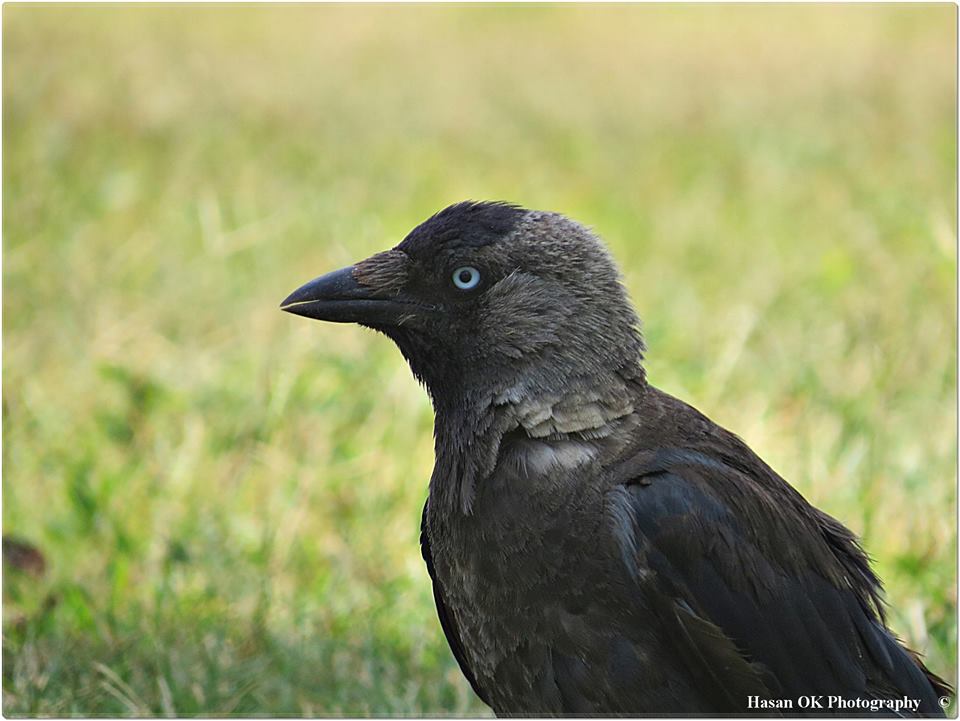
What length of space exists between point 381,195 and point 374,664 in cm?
456

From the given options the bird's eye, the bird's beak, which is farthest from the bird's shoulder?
the bird's beak

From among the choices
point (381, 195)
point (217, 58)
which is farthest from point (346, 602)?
point (217, 58)

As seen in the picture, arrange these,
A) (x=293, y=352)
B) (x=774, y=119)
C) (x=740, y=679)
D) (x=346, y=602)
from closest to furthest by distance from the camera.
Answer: (x=740, y=679) → (x=346, y=602) → (x=293, y=352) → (x=774, y=119)

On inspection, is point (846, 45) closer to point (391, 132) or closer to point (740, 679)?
point (391, 132)

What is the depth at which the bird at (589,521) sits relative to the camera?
3.27 meters

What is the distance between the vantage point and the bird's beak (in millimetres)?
3625

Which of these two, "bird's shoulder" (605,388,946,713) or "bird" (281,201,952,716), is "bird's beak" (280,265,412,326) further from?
"bird's shoulder" (605,388,946,713)

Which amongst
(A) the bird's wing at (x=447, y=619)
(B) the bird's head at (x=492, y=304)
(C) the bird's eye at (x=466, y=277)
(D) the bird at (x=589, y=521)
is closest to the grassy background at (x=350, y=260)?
(A) the bird's wing at (x=447, y=619)

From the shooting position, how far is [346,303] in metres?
3.66

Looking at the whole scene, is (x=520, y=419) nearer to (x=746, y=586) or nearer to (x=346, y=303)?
(x=346, y=303)

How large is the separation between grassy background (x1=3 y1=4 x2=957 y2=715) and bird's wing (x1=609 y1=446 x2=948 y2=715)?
1.11 metres

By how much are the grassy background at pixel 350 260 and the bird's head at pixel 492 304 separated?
126cm

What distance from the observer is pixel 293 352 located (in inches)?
248

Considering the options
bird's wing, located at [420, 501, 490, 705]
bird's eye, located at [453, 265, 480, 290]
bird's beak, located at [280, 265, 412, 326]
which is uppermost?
bird's eye, located at [453, 265, 480, 290]
